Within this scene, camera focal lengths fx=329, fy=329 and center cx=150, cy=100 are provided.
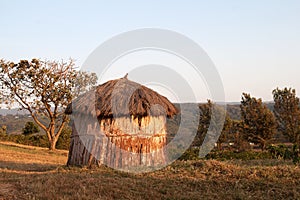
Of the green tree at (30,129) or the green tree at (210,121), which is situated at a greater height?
the green tree at (210,121)

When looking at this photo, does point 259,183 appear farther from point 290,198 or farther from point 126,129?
point 126,129

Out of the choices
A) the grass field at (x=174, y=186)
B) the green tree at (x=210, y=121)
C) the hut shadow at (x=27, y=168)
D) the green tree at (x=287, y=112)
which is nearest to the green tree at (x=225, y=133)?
the green tree at (x=210, y=121)

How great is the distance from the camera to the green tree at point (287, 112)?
95.0 ft

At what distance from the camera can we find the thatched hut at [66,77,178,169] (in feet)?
39.8

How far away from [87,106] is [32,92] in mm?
18433

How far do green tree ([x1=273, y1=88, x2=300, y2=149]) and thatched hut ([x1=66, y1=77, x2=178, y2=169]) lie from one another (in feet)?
64.5

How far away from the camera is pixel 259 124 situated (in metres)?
30.1

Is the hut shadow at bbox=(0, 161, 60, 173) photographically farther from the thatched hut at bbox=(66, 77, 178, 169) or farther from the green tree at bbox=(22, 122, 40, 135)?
the green tree at bbox=(22, 122, 40, 135)

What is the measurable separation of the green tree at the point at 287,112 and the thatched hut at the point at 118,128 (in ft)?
64.5

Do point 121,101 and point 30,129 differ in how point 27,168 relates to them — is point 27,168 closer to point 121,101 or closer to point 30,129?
point 121,101

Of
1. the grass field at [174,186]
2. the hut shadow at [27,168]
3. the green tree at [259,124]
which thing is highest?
the green tree at [259,124]

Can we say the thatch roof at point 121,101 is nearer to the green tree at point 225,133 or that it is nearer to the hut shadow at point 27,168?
the hut shadow at point 27,168

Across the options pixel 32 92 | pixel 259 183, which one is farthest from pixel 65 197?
pixel 32 92

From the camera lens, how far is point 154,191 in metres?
7.55
